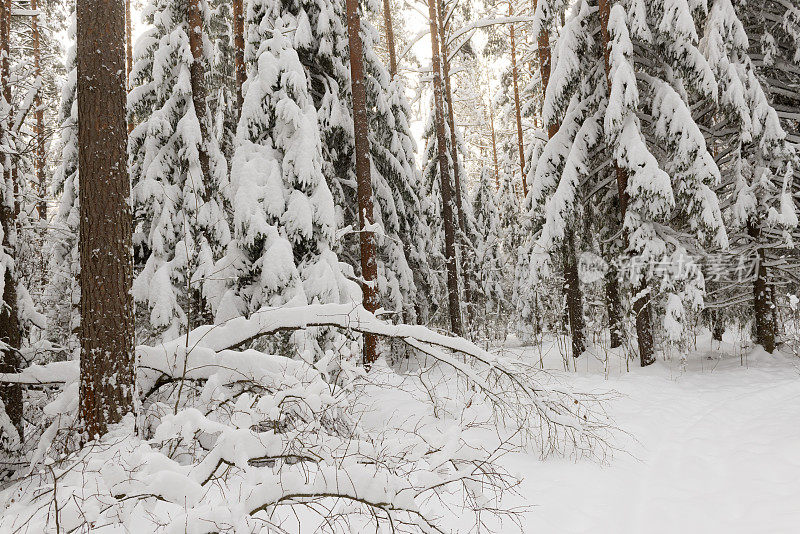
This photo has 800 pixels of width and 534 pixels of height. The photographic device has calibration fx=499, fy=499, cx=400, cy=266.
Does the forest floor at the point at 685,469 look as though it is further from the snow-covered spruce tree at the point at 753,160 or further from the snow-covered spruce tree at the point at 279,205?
the snow-covered spruce tree at the point at 279,205

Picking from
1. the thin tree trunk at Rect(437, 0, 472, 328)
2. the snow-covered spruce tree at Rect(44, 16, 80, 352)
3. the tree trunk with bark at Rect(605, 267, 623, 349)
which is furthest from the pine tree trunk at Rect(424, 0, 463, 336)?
the snow-covered spruce tree at Rect(44, 16, 80, 352)

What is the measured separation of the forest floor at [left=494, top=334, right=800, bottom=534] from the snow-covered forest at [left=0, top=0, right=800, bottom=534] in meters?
0.04

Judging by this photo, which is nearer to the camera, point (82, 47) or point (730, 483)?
point (82, 47)

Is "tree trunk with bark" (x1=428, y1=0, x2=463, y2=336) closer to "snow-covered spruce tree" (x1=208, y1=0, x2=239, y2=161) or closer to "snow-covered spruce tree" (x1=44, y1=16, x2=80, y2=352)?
"snow-covered spruce tree" (x1=208, y1=0, x2=239, y2=161)

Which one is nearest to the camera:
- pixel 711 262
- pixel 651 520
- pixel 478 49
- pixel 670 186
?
pixel 651 520

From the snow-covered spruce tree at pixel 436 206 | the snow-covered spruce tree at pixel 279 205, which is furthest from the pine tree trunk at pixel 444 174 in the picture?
the snow-covered spruce tree at pixel 279 205

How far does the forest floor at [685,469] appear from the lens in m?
4.30

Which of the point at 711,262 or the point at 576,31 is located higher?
the point at 576,31

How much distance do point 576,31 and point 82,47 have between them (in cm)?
1018

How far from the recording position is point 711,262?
35.7 ft

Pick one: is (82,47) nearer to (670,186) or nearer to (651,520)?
(651,520)

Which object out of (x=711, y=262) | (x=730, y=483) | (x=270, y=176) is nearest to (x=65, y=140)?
(x=270, y=176)

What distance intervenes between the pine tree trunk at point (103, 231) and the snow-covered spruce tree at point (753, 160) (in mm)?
11223

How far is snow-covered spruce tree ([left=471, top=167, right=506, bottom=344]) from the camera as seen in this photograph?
20516 mm
